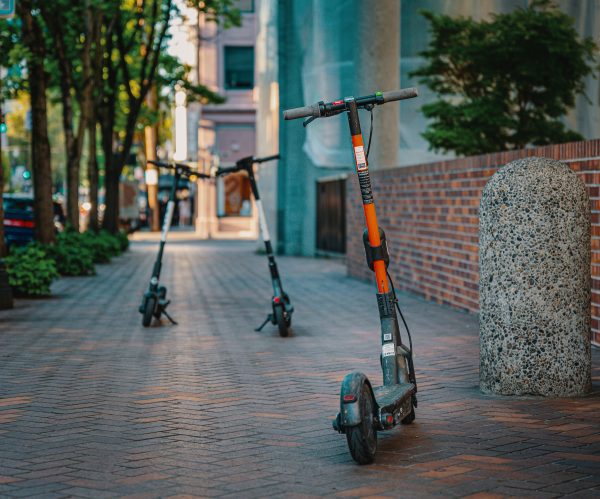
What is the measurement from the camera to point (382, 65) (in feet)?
75.4

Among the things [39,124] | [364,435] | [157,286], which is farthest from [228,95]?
[364,435]

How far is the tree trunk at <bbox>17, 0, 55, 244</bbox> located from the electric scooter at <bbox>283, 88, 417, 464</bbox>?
13.1 meters

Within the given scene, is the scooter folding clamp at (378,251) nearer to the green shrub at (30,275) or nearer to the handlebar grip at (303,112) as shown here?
the handlebar grip at (303,112)

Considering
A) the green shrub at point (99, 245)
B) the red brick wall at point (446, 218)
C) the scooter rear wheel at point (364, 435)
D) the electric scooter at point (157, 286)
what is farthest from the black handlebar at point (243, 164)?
the green shrub at point (99, 245)

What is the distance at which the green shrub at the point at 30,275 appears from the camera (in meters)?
16.6

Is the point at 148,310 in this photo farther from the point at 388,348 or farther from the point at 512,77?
the point at 512,77

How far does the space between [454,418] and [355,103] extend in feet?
6.33

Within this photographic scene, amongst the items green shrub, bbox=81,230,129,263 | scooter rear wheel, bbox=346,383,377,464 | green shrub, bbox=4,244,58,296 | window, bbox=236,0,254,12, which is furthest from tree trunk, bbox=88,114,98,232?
window, bbox=236,0,254,12

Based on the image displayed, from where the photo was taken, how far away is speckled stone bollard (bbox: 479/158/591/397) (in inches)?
292

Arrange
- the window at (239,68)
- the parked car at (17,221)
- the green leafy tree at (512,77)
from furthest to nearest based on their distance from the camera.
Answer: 1. the window at (239,68)
2. the parked car at (17,221)
3. the green leafy tree at (512,77)

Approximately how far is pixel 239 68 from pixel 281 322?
51.5 m

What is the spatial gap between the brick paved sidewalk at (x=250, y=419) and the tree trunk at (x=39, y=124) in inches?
302

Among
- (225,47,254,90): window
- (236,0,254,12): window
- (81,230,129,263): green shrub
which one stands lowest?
(81,230,129,263): green shrub

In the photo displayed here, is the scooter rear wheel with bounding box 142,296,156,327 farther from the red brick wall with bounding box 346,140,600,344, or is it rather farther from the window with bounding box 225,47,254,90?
the window with bounding box 225,47,254,90
